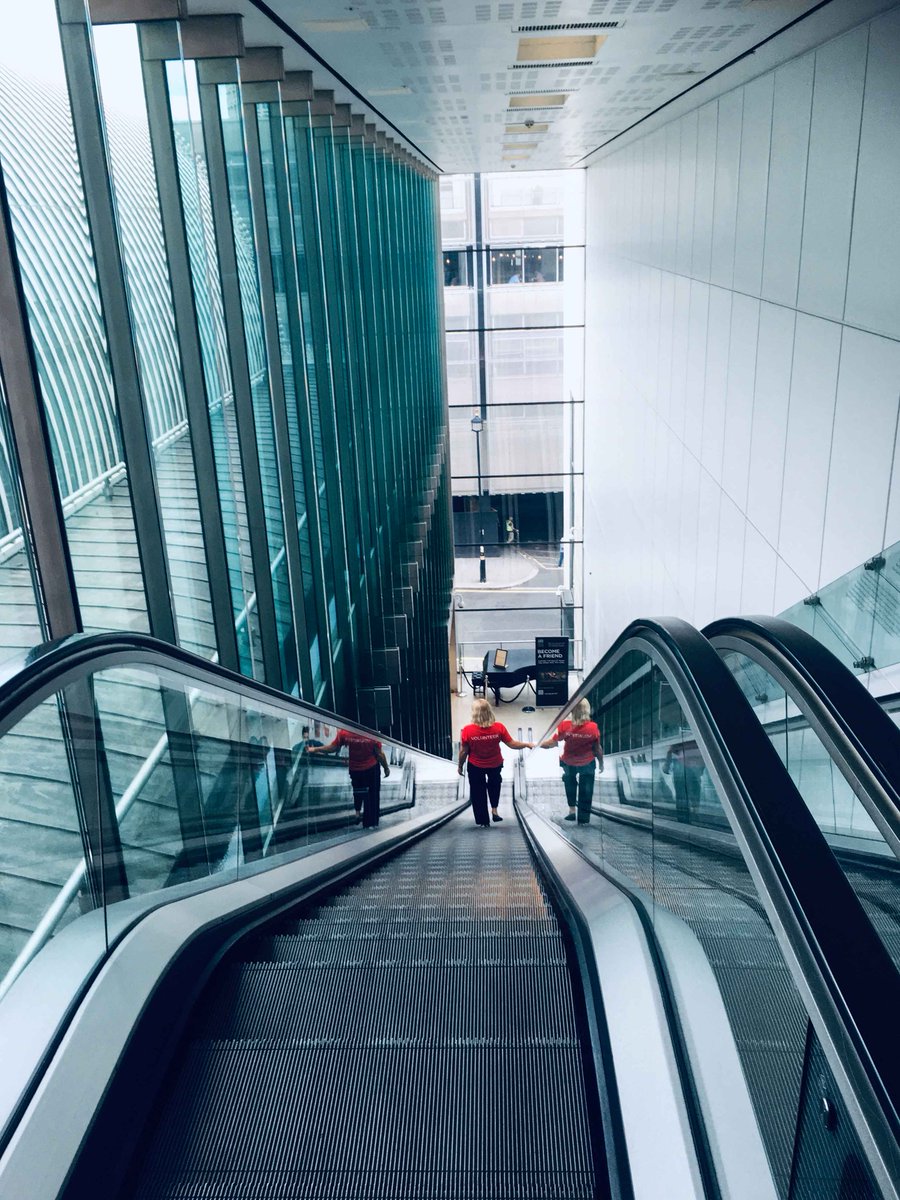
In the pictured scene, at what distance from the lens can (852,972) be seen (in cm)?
155

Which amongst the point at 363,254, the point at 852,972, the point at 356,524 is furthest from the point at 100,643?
the point at 363,254

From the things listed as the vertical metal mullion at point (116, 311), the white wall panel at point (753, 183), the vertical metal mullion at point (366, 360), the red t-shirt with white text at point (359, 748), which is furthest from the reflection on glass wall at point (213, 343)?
the vertical metal mullion at point (366, 360)

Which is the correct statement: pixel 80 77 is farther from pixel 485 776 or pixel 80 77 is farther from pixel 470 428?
pixel 470 428

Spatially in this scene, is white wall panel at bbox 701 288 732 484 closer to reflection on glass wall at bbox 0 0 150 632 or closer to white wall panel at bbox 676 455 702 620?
white wall panel at bbox 676 455 702 620

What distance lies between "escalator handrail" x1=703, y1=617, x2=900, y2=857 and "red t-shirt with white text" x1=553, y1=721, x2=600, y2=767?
341 centimetres

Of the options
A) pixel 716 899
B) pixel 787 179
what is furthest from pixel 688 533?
pixel 716 899

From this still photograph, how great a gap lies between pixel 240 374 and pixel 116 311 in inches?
87.6

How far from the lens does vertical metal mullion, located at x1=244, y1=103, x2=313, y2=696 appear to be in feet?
23.7

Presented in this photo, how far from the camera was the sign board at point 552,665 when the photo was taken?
2372 centimetres

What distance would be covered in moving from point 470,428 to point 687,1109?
24.0 m

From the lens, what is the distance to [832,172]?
6039 mm

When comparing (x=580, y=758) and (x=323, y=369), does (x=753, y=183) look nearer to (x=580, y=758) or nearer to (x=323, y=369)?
(x=323, y=369)

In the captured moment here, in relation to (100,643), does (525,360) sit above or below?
below

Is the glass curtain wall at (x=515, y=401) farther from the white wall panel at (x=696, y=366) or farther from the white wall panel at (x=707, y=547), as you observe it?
the white wall panel at (x=707, y=547)
